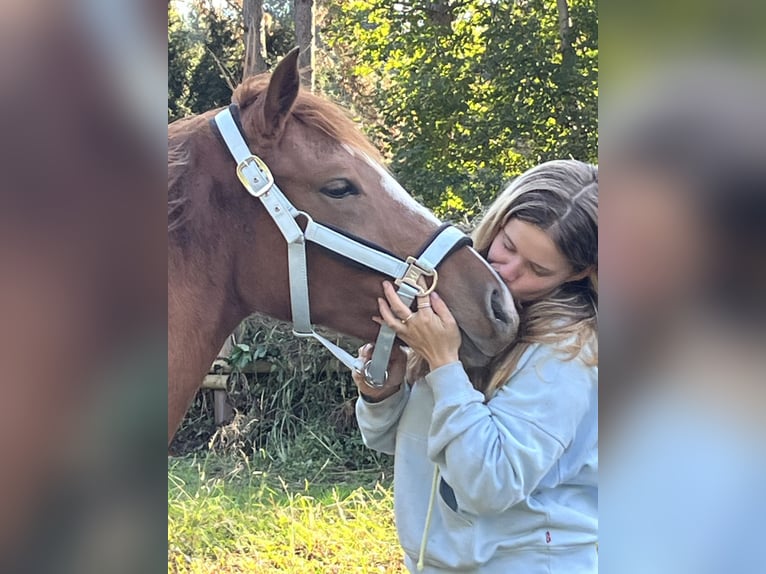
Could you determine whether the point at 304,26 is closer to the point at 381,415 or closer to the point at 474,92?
the point at 474,92

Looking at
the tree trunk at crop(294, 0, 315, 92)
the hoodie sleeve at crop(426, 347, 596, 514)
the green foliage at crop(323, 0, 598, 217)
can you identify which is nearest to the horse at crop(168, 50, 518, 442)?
the hoodie sleeve at crop(426, 347, 596, 514)

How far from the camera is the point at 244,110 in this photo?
1047mm

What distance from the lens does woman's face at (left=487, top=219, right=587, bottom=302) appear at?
3.46 ft

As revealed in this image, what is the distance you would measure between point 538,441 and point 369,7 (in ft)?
6.86

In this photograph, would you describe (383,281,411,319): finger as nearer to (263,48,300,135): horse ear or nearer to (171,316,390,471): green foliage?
(263,48,300,135): horse ear

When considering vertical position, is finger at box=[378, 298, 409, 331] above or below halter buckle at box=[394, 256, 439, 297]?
below

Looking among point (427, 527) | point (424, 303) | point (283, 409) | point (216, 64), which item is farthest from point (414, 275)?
point (216, 64)

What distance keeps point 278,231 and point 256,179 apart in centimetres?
9

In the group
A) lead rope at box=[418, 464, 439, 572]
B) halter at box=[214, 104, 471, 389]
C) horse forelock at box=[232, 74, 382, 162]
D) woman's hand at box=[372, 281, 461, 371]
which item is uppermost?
horse forelock at box=[232, 74, 382, 162]
